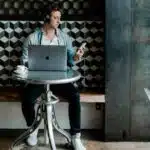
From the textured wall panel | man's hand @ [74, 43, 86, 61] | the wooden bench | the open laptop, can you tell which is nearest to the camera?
the open laptop

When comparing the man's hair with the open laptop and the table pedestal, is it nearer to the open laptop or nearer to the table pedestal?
the open laptop

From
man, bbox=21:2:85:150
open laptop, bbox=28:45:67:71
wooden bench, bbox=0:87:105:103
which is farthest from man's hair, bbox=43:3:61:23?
wooden bench, bbox=0:87:105:103

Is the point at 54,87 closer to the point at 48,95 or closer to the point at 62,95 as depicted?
the point at 62,95

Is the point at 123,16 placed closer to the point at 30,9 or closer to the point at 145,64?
the point at 145,64

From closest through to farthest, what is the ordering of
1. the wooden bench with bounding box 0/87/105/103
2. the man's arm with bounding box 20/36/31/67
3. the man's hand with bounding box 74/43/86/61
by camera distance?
1. the man's hand with bounding box 74/43/86/61
2. the man's arm with bounding box 20/36/31/67
3. the wooden bench with bounding box 0/87/105/103

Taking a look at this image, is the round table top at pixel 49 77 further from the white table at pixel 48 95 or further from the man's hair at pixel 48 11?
the man's hair at pixel 48 11

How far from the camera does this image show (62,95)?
4207mm

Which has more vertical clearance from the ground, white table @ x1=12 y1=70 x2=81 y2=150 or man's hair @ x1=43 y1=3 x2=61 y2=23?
man's hair @ x1=43 y1=3 x2=61 y2=23

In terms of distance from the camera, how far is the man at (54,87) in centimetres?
409

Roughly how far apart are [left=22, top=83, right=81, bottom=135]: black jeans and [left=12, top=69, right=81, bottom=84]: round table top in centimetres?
32

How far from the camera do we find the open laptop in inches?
150

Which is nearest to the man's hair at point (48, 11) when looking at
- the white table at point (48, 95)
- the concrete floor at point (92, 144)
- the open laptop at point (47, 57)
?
the open laptop at point (47, 57)

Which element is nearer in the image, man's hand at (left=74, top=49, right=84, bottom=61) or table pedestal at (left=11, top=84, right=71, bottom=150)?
table pedestal at (left=11, top=84, right=71, bottom=150)

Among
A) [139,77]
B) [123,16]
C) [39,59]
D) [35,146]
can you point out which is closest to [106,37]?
[123,16]
